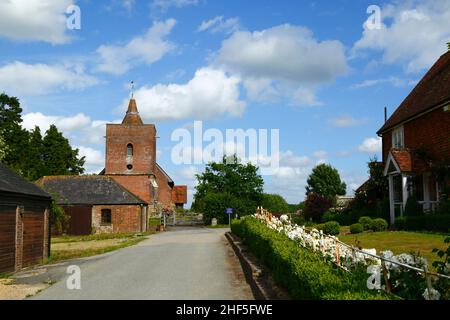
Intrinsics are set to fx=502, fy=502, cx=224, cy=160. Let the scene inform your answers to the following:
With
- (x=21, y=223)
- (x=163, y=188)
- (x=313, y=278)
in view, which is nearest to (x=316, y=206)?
(x=21, y=223)

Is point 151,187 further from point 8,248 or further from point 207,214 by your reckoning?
point 8,248

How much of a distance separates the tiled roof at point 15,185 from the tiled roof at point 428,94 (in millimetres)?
18736

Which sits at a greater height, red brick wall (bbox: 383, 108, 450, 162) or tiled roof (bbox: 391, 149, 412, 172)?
red brick wall (bbox: 383, 108, 450, 162)

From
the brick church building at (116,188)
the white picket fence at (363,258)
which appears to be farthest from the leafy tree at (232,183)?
the white picket fence at (363,258)

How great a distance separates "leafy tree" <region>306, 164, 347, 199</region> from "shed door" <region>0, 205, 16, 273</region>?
6873cm

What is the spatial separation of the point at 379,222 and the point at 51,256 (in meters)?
15.7

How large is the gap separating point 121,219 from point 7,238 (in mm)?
27222

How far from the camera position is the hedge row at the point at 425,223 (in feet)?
67.4

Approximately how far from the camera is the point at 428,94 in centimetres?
2708

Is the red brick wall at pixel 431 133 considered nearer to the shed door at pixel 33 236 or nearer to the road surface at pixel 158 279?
the road surface at pixel 158 279

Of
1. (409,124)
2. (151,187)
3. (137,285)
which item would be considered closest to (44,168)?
(151,187)

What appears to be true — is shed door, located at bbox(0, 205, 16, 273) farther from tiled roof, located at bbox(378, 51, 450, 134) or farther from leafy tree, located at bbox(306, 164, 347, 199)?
leafy tree, located at bbox(306, 164, 347, 199)

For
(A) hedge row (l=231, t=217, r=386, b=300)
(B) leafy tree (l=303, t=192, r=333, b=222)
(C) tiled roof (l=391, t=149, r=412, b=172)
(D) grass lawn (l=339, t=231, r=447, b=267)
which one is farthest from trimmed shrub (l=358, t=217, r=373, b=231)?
(A) hedge row (l=231, t=217, r=386, b=300)

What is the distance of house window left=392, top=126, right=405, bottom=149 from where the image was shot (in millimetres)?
29656
